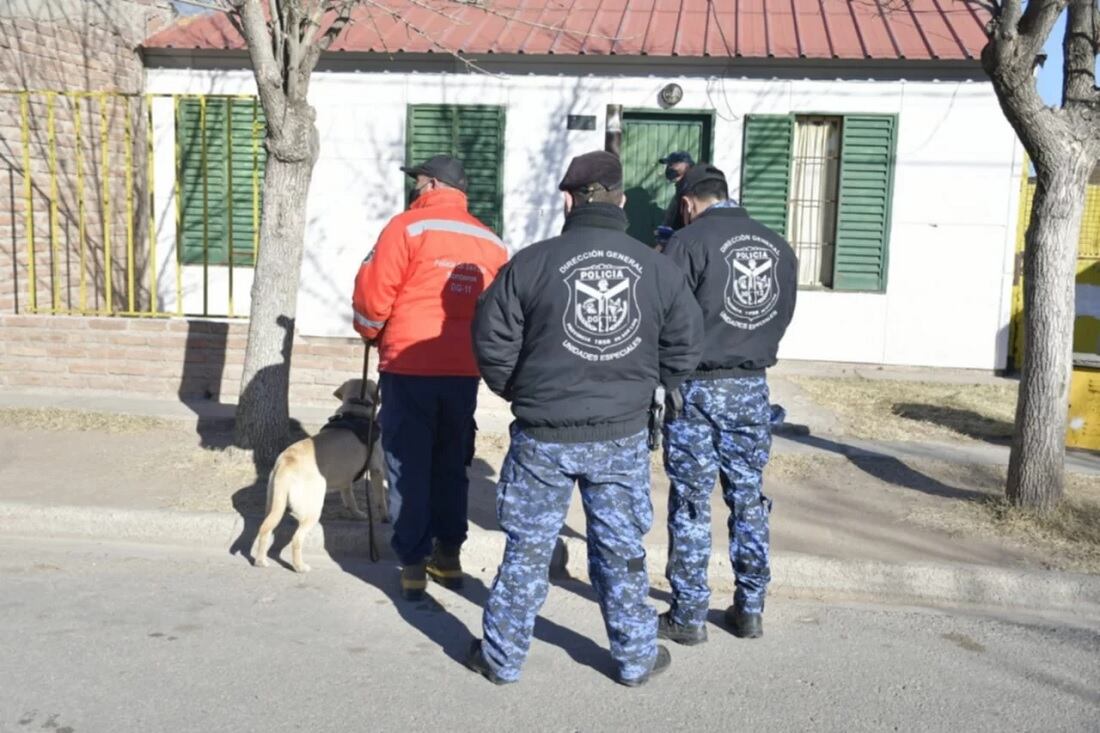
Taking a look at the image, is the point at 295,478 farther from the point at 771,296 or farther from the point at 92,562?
the point at 771,296

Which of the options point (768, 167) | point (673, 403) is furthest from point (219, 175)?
point (673, 403)

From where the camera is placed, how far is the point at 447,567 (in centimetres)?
536

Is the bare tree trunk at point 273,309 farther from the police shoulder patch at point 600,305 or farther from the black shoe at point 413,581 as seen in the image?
the police shoulder patch at point 600,305

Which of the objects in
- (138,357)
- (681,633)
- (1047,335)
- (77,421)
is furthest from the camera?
(138,357)

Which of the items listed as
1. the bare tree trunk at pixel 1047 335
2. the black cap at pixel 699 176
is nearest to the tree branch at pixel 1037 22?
the bare tree trunk at pixel 1047 335

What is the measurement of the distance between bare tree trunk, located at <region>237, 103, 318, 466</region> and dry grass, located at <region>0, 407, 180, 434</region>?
4.16 ft

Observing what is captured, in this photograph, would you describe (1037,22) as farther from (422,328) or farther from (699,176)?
(422,328)

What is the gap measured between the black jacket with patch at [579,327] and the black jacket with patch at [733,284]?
498mm

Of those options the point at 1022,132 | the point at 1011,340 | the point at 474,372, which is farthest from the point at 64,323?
the point at 1011,340

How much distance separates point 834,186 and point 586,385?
25.9ft

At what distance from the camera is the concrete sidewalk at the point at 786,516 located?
214 inches

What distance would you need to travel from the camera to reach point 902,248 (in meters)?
11.0

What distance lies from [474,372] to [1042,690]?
2590 mm

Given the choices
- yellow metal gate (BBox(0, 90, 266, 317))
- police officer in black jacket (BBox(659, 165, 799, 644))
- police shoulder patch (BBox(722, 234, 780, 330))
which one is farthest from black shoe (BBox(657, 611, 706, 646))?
yellow metal gate (BBox(0, 90, 266, 317))
